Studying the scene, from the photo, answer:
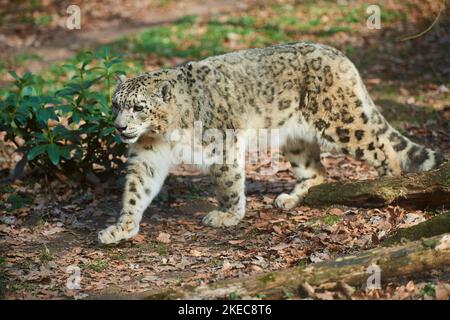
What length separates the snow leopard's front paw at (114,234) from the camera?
26.1 ft

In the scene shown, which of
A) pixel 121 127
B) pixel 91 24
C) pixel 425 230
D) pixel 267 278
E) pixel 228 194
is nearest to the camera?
pixel 267 278

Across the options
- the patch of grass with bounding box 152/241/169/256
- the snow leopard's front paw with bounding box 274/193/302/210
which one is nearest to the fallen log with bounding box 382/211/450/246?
the snow leopard's front paw with bounding box 274/193/302/210

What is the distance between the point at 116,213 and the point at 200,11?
13741 mm

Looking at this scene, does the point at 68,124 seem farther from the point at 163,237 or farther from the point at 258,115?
the point at 258,115

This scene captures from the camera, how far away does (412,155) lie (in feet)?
29.6

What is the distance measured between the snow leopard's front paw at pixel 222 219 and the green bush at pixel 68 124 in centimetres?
181

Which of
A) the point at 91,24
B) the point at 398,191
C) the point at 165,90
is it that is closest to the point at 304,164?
the point at 398,191

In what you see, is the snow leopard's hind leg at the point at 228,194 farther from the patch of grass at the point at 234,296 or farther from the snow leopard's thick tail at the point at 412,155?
the patch of grass at the point at 234,296

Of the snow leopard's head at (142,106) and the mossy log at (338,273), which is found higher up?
the snow leopard's head at (142,106)

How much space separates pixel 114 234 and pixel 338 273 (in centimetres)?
306

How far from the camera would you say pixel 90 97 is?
32.1 feet

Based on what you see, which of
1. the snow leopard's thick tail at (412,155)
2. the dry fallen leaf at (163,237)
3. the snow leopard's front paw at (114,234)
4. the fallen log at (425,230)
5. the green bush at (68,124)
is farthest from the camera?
the green bush at (68,124)

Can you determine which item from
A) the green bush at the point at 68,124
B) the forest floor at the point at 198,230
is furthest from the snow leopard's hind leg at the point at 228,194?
the green bush at the point at 68,124
